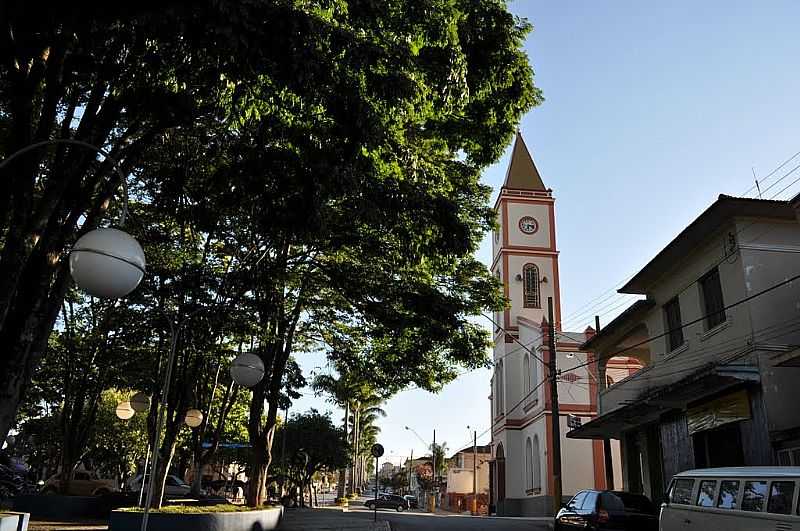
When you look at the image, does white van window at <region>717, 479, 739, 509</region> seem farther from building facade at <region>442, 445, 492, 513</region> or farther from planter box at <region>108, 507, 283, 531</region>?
building facade at <region>442, 445, 492, 513</region>

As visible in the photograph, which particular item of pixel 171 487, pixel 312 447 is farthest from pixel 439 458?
pixel 171 487

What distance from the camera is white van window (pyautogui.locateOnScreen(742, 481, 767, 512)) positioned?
8.37m

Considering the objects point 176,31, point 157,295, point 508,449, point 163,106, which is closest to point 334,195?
point 163,106

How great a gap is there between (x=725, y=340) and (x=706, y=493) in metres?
6.69

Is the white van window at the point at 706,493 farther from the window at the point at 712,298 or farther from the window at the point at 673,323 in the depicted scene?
the window at the point at 673,323

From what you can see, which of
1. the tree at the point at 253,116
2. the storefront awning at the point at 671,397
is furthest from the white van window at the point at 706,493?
the tree at the point at 253,116

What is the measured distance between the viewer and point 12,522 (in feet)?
26.8

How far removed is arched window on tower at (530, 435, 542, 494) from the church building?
0.06 metres

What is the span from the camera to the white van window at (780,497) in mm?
7867

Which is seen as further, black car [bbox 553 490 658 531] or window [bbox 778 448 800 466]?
black car [bbox 553 490 658 531]

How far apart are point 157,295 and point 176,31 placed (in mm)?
9784

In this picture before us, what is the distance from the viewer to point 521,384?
41688mm

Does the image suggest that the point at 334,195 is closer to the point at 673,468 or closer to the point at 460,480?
the point at 673,468

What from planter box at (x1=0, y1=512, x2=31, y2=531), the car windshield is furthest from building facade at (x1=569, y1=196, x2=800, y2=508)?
planter box at (x1=0, y1=512, x2=31, y2=531)
